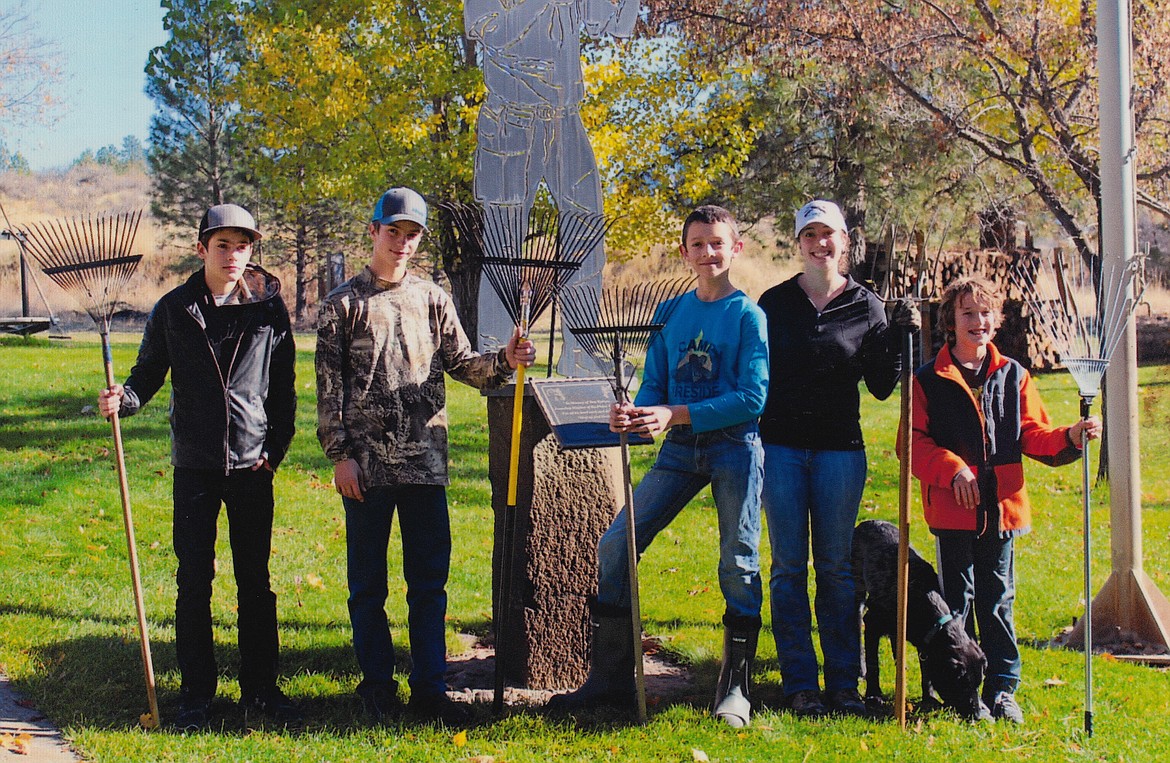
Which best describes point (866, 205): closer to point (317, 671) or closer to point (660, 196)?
point (660, 196)

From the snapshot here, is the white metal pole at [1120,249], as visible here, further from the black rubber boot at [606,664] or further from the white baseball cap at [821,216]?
the black rubber boot at [606,664]

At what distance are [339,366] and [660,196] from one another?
37.2 ft

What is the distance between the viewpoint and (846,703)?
448 cm

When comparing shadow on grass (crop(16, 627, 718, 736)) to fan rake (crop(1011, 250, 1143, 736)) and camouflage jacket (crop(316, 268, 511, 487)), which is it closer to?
camouflage jacket (crop(316, 268, 511, 487))

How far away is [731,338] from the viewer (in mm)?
4227

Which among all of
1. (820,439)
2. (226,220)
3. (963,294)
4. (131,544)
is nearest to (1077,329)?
(963,294)

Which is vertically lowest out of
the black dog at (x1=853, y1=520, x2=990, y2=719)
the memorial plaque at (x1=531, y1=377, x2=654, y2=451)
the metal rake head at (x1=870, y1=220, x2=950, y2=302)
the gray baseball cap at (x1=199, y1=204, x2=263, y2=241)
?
the black dog at (x1=853, y1=520, x2=990, y2=719)

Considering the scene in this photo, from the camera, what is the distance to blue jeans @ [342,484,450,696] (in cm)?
432

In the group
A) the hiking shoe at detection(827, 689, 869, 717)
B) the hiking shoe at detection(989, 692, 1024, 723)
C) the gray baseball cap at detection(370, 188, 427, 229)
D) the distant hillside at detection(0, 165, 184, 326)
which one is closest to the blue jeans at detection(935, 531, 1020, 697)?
the hiking shoe at detection(989, 692, 1024, 723)

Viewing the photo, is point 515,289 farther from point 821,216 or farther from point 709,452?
point 821,216

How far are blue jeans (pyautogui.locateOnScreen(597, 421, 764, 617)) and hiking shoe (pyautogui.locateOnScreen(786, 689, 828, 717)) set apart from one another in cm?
45

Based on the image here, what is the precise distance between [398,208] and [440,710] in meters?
1.97

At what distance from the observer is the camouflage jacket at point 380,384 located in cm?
424

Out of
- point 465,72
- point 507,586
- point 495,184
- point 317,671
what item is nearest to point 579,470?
point 507,586
